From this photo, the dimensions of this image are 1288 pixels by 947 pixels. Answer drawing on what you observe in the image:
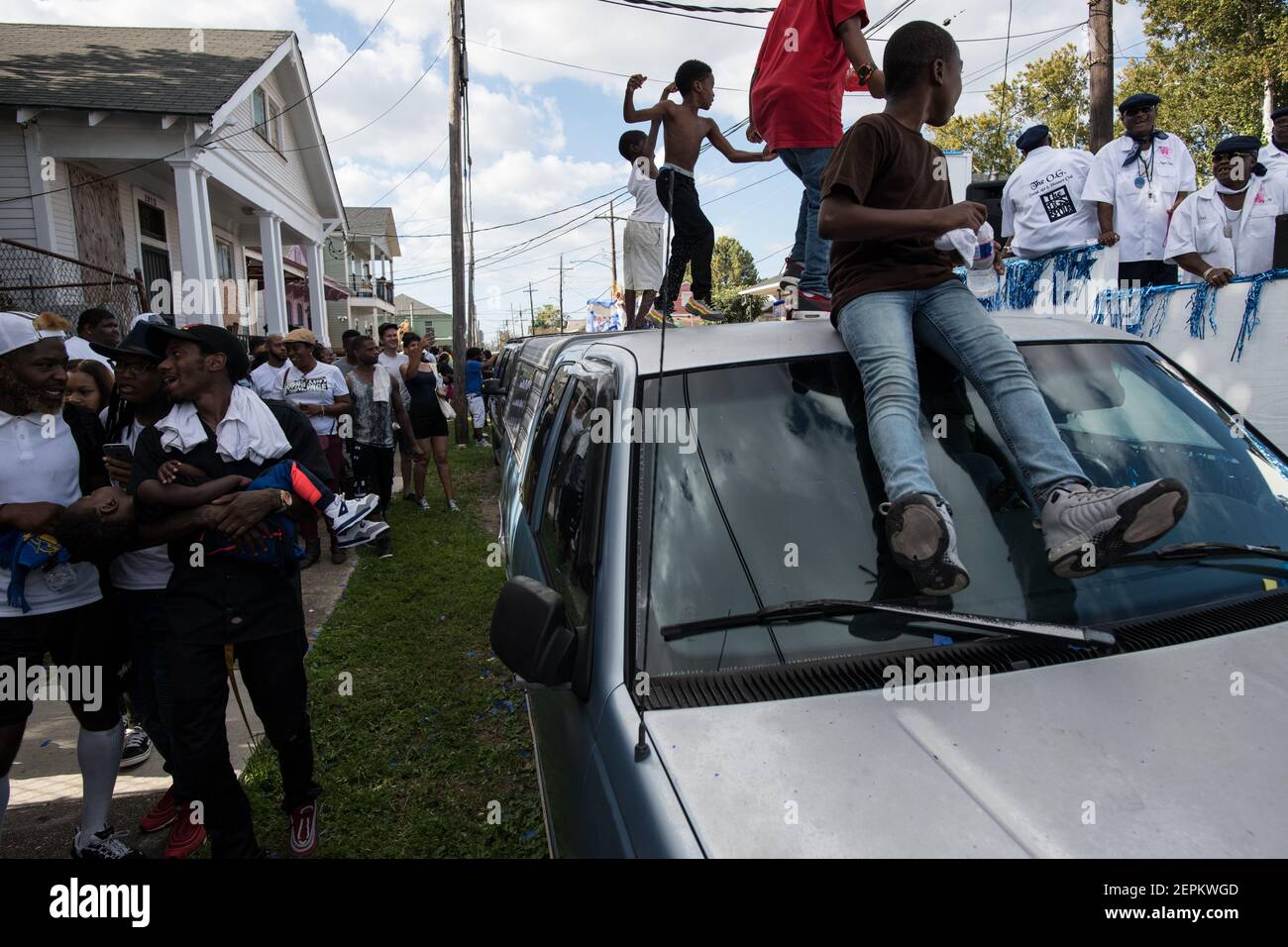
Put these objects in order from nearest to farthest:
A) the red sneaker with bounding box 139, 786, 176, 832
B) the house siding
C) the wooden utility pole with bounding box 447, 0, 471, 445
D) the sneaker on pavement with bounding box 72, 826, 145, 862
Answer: the sneaker on pavement with bounding box 72, 826, 145, 862
the red sneaker with bounding box 139, 786, 176, 832
the house siding
the wooden utility pole with bounding box 447, 0, 471, 445

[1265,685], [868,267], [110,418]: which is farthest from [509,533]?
[1265,685]

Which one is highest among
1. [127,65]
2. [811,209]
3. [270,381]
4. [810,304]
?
[127,65]

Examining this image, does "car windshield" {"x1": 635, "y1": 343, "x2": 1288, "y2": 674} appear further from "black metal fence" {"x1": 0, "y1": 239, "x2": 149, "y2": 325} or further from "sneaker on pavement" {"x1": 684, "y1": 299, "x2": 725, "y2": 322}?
"black metal fence" {"x1": 0, "y1": 239, "x2": 149, "y2": 325}

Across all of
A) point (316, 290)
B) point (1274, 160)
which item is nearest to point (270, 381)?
point (1274, 160)

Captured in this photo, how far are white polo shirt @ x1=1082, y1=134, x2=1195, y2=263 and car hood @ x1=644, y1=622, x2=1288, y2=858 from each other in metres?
5.28

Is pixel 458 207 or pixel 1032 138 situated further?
pixel 458 207

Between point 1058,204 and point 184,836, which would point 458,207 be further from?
point 184,836

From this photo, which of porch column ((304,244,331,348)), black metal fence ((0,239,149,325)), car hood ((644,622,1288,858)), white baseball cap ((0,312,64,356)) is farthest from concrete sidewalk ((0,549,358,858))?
porch column ((304,244,331,348))

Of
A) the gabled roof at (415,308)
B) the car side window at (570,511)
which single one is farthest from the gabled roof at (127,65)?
the gabled roof at (415,308)

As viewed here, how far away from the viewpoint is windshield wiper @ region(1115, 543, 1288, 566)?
78.6 inches

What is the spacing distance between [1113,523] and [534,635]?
4.28 ft

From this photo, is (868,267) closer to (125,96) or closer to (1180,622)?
(1180,622)

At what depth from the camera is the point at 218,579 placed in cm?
280
